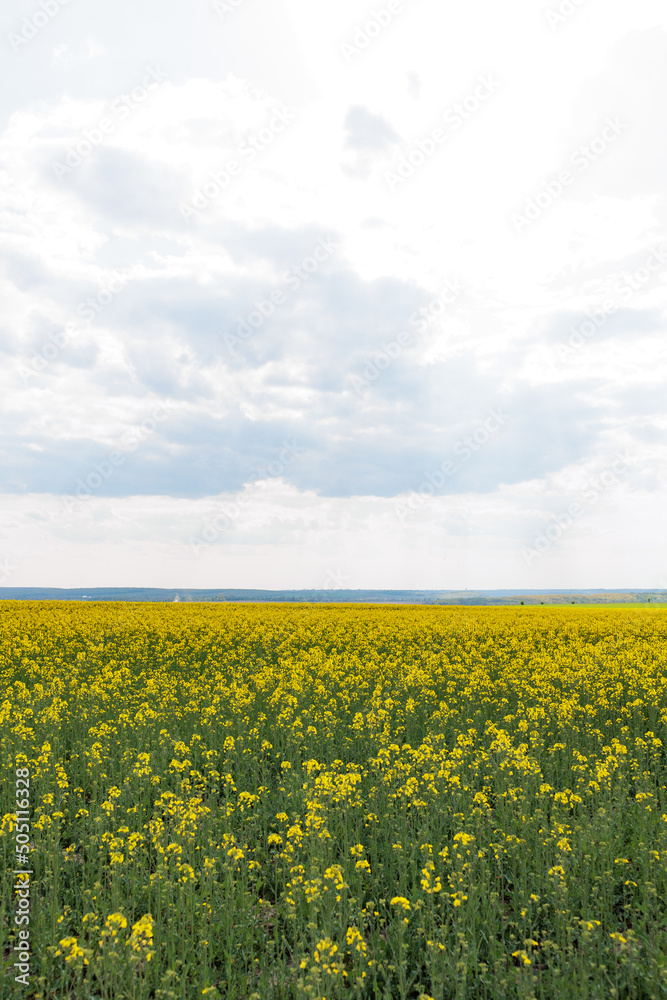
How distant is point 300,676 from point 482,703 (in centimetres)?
368

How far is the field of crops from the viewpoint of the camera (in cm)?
411

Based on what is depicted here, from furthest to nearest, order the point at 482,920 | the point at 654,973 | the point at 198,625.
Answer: the point at 198,625 → the point at 482,920 → the point at 654,973

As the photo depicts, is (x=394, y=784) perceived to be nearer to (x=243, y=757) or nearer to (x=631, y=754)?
(x=243, y=757)

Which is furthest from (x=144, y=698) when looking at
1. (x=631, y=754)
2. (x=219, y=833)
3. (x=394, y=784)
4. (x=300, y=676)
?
(x=631, y=754)

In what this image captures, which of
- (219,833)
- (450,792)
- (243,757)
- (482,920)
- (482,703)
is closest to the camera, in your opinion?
(482,920)

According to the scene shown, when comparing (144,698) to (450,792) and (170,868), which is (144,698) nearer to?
(170,868)

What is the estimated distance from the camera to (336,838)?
223 inches

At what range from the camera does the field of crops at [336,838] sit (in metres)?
4.11

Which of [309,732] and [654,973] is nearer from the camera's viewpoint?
[654,973]

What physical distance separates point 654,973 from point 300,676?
325 inches

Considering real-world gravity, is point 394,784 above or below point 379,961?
above

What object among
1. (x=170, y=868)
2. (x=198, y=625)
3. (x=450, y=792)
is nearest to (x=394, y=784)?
(x=450, y=792)

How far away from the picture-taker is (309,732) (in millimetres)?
7871

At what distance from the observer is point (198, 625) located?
22.1 m
